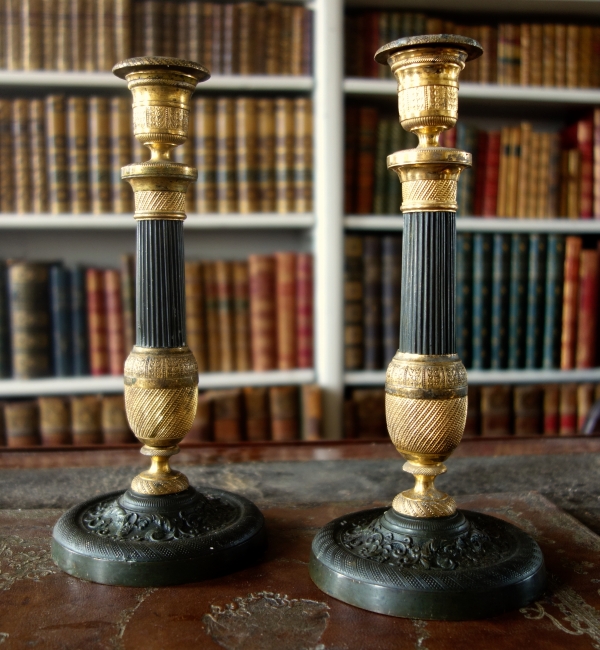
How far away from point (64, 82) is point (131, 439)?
0.86m

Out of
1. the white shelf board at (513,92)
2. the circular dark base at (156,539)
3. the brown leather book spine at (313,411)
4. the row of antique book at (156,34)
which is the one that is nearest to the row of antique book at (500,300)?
the brown leather book spine at (313,411)

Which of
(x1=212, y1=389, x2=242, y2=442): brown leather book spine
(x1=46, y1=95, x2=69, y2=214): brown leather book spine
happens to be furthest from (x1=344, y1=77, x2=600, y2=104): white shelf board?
(x1=212, y1=389, x2=242, y2=442): brown leather book spine

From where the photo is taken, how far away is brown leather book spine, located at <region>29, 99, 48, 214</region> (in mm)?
1729

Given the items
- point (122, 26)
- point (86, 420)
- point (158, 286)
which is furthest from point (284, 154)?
point (158, 286)

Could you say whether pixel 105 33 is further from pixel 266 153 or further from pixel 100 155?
pixel 266 153

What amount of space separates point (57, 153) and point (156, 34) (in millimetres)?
363

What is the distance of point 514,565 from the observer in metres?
0.62

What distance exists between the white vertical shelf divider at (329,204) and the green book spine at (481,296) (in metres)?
0.34

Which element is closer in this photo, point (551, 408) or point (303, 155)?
point (303, 155)

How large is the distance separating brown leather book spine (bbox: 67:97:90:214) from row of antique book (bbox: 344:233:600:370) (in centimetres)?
65

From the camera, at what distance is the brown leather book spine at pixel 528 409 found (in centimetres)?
189

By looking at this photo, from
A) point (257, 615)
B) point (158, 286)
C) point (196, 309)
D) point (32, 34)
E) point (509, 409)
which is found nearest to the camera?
point (257, 615)

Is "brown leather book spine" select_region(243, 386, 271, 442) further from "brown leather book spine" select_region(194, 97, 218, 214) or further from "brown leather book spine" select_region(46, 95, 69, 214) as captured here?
"brown leather book spine" select_region(46, 95, 69, 214)

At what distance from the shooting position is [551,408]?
1914 millimetres
